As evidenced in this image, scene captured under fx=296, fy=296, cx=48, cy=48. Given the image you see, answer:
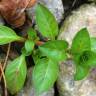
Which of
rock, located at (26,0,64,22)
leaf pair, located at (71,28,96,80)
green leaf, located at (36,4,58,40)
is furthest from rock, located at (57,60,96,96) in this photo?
rock, located at (26,0,64,22)

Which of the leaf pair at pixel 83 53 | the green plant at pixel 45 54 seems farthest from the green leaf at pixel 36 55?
the leaf pair at pixel 83 53

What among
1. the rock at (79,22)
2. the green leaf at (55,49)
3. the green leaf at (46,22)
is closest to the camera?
the green leaf at (55,49)

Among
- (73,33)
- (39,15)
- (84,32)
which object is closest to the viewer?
(84,32)

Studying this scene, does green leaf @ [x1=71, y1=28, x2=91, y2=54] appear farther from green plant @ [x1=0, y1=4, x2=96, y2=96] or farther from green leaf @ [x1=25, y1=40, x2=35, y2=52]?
green leaf @ [x1=25, y1=40, x2=35, y2=52]

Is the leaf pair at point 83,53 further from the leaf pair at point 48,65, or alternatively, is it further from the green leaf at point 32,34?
the green leaf at point 32,34

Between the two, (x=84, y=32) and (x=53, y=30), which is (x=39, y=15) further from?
(x=84, y=32)

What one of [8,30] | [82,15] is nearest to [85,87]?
[82,15]
